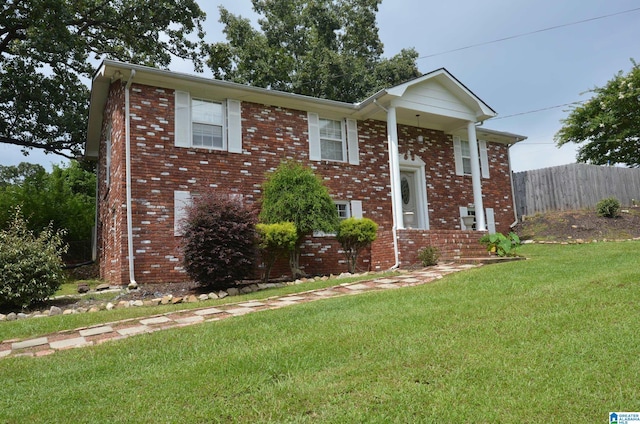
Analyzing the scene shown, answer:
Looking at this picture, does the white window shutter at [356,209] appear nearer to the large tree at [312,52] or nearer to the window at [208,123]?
the window at [208,123]

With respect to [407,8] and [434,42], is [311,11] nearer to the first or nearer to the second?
[434,42]

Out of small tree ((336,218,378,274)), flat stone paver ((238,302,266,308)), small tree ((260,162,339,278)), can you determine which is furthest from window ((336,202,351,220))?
flat stone paver ((238,302,266,308))

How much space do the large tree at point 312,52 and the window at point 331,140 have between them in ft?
33.2

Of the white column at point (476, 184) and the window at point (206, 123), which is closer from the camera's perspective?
the window at point (206, 123)

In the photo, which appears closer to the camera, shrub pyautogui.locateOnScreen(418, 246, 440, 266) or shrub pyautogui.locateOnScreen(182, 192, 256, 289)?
shrub pyautogui.locateOnScreen(182, 192, 256, 289)

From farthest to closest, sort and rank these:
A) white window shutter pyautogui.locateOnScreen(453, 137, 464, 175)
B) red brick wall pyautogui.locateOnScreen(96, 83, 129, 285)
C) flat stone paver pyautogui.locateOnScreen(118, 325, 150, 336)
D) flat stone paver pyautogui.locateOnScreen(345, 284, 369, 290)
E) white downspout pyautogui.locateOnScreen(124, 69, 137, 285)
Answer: white window shutter pyautogui.locateOnScreen(453, 137, 464, 175)
red brick wall pyautogui.locateOnScreen(96, 83, 129, 285)
white downspout pyautogui.locateOnScreen(124, 69, 137, 285)
flat stone paver pyautogui.locateOnScreen(345, 284, 369, 290)
flat stone paver pyautogui.locateOnScreen(118, 325, 150, 336)

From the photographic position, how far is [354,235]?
35.1ft

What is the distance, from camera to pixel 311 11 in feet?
82.7

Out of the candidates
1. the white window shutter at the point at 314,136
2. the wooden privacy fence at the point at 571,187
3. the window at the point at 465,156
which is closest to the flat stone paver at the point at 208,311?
the white window shutter at the point at 314,136

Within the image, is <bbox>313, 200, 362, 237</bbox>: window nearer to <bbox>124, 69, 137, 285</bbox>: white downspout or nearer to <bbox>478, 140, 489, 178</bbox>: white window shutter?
<bbox>124, 69, 137, 285</bbox>: white downspout

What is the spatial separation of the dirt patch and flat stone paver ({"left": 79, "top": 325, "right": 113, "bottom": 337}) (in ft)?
45.3

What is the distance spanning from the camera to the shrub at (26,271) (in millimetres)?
7707

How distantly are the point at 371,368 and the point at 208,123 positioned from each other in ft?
Result: 29.8

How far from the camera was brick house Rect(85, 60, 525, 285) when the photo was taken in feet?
32.8
